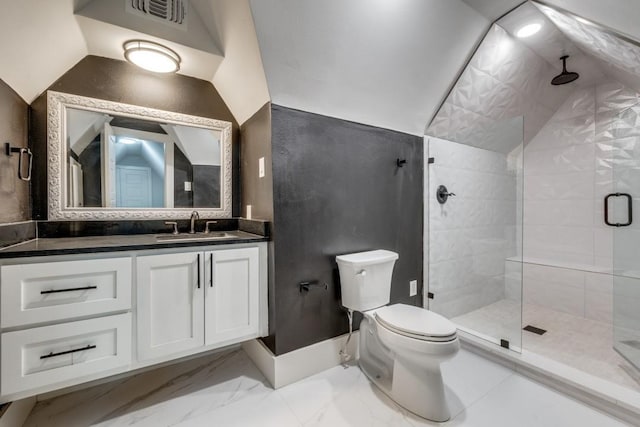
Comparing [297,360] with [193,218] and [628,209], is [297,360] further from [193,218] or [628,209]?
[628,209]

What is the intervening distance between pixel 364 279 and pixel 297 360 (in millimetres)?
654

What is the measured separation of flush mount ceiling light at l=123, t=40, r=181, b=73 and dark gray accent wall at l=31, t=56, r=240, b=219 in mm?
142

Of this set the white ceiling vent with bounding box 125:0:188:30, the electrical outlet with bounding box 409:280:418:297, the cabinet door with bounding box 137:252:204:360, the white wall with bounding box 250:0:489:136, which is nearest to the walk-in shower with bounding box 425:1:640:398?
the electrical outlet with bounding box 409:280:418:297

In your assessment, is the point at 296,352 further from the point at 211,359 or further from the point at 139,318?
the point at 139,318

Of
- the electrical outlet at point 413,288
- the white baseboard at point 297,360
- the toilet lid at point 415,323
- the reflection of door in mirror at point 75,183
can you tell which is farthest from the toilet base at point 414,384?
the reflection of door in mirror at point 75,183

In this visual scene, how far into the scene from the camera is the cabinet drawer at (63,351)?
3.47 ft

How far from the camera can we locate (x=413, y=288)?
2234mm

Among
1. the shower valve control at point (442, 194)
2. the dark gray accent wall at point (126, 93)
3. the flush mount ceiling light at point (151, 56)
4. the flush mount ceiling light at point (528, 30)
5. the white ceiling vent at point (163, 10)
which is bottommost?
the shower valve control at point (442, 194)

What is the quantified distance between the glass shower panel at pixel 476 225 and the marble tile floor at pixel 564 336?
0.08ft

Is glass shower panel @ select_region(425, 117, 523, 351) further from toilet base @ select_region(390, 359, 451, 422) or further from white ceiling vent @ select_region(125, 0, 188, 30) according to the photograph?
white ceiling vent @ select_region(125, 0, 188, 30)

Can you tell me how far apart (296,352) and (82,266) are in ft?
3.96

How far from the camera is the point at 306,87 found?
5.24ft

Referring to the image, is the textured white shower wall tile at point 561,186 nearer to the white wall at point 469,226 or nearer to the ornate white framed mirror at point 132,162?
the white wall at point 469,226

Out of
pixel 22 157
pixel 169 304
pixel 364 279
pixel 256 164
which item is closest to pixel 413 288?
pixel 364 279
